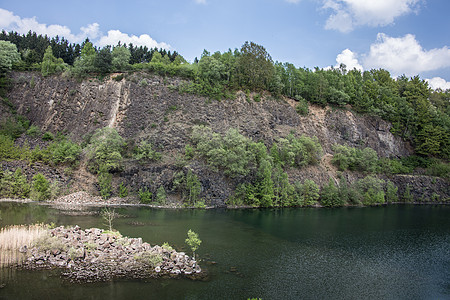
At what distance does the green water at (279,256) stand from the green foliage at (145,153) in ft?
41.4

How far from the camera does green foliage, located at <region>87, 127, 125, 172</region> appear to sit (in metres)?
56.5

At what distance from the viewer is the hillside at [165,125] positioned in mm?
57281

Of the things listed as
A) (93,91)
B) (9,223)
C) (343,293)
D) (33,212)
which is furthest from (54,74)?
(343,293)

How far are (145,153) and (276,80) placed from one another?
135 feet

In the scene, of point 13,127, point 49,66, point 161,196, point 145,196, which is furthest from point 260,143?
point 49,66

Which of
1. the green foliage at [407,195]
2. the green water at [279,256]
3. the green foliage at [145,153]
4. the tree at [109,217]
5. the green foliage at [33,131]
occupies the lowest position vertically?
the green water at [279,256]

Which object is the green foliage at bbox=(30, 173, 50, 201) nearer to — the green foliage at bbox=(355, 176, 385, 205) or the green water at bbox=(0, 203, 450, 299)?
the green water at bbox=(0, 203, 450, 299)

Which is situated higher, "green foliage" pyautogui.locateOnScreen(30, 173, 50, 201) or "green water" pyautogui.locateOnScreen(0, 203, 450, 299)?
"green foliage" pyautogui.locateOnScreen(30, 173, 50, 201)

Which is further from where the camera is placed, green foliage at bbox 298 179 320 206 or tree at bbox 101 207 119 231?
green foliage at bbox 298 179 320 206

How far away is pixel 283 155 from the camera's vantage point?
67562mm

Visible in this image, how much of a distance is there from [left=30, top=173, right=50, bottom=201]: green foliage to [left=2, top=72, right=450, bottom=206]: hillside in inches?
135

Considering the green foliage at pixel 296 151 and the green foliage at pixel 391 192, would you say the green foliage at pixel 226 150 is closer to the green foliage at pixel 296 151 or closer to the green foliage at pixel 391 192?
the green foliage at pixel 296 151

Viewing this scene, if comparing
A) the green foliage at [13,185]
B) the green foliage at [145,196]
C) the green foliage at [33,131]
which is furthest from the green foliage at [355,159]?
the green foliage at [33,131]

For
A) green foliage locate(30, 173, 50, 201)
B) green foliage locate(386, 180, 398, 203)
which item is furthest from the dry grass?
green foliage locate(386, 180, 398, 203)
